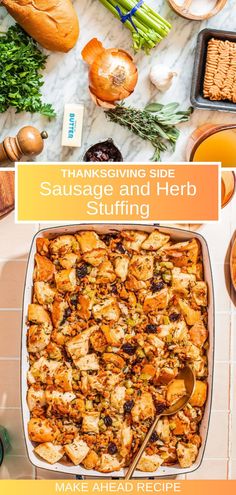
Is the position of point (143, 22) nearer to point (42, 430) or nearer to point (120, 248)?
point (120, 248)

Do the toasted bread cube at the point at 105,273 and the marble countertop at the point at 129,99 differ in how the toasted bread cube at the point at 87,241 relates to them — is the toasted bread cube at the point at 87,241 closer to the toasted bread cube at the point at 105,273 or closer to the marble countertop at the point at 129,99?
the toasted bread cube at the point at 105,273

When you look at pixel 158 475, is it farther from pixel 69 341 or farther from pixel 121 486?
pixel 69 341

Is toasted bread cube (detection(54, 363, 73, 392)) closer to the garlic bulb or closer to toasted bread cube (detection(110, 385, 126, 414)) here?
toasted bread cube (detection(110, 385, 126, 414))

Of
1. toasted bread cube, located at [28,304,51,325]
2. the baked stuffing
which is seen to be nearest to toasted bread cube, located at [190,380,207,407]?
the baked stuffing

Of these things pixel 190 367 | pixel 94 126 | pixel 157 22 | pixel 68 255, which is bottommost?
pixel 190 367

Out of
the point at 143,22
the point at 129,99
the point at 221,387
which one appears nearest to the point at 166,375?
the point at 221,387

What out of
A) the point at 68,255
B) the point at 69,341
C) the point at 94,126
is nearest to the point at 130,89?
the point at 94,126
